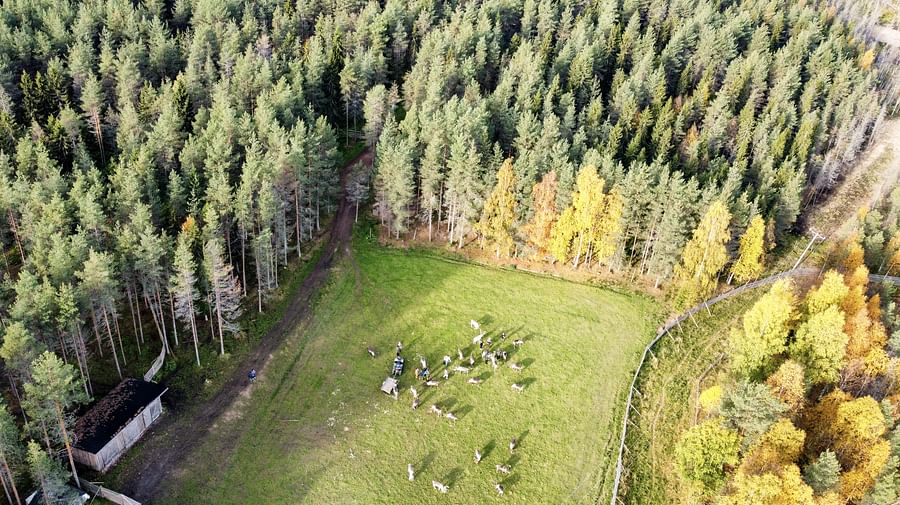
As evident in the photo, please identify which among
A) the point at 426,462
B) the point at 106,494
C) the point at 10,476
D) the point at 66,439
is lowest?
the point at 426,462

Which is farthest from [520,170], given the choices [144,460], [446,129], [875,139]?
[875,139]

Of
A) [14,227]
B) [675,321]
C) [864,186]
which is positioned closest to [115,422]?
[14,227]

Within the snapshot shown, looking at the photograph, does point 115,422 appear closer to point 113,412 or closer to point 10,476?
point 113,412

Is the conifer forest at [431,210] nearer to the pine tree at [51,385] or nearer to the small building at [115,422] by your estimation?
the pine tree at [51,385]

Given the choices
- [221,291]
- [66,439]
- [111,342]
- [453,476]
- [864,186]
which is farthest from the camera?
[864,186]

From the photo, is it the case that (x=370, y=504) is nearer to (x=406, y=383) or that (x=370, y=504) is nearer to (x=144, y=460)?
(x=406, y=383)

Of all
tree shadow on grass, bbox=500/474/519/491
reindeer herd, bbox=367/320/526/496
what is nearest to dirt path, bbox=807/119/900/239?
reindeer herd, bbox=367/320/526/496

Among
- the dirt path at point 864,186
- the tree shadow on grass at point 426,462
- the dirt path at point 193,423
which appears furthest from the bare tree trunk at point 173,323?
the dirt path at point 864,186
